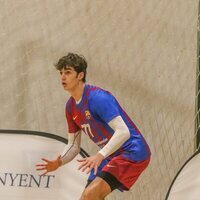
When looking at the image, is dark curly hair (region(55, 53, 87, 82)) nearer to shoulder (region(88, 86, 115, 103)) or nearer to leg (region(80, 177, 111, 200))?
shoulder (region(88, 86, 115, 103))

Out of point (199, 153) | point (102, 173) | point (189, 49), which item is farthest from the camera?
point (189, 49)

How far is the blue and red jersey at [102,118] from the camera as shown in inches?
48.9

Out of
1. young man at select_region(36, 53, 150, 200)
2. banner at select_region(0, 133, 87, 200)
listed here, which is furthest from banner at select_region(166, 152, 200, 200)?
banner at select_region(0, 133, 87, 200)

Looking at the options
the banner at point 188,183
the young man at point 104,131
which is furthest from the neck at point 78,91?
the banner at point 188,183

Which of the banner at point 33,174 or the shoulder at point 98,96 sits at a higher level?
the shoulder at point 98,96

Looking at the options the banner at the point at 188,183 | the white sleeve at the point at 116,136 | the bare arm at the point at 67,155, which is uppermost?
the white sleeve at the point at 116,136

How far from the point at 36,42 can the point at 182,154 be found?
30.2 inches

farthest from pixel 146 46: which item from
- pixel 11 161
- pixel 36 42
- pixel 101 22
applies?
pixel 11 161

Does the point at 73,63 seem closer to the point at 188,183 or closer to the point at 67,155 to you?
the point at 67,155

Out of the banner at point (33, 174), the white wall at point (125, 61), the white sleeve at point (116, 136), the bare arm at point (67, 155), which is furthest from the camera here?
the white wall at point (125, 61)

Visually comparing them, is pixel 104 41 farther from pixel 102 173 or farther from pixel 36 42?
→ pixel 102 173

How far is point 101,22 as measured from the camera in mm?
1828

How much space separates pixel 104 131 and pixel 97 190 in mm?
174

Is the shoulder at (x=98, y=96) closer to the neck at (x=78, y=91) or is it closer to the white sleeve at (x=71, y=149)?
the neck at (x=78, y=91)
